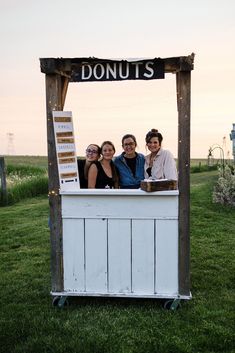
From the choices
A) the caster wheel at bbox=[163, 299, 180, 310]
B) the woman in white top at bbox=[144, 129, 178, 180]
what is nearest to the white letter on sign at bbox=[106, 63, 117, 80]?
the woman in white top at bbox=[144, 129, 178, 180]

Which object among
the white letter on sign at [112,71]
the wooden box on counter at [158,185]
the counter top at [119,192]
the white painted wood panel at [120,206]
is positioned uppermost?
the white letter on sign at [112,71]

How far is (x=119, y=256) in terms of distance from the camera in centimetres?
514

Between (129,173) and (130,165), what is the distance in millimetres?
118

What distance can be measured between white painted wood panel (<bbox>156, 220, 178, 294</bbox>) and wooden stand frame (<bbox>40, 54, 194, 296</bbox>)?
0.06m

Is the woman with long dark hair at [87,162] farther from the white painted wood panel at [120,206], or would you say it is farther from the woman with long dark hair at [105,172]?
the white painted wood panel at [120,206]

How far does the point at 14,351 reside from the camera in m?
4.33

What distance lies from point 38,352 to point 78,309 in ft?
3.27

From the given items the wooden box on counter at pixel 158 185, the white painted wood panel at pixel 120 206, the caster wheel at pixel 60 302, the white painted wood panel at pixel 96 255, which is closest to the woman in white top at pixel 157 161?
the wooden box on counter at pixel 158 185

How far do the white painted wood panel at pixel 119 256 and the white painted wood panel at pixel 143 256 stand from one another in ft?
0.20

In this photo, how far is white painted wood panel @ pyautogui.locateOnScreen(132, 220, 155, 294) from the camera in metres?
5.07

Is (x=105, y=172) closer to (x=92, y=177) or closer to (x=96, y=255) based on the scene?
(x=92, y=177)

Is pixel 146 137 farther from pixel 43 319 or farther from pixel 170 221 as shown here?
pixel 43 319

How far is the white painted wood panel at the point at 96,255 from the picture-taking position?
5.13 meters

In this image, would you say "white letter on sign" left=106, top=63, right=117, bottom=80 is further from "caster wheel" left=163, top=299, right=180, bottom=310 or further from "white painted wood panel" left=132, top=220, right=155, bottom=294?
"caster wheel" left=163, top=299, right=180, bottom=310
